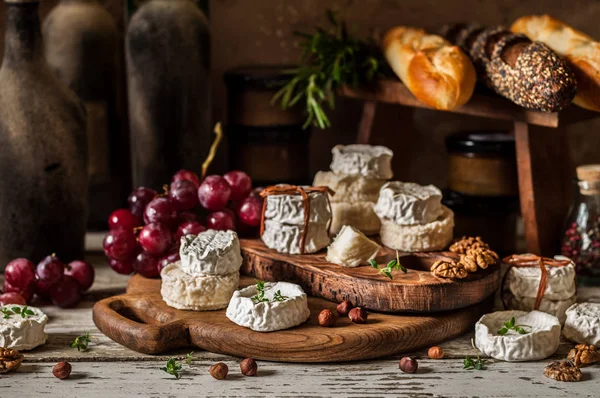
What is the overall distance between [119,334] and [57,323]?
0.19 metres

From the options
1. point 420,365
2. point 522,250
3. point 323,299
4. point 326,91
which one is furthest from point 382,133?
point 420,365

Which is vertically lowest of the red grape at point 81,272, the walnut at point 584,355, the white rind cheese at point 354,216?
the walnut at point 584,355

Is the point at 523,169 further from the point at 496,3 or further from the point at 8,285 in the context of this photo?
the point at 8,285

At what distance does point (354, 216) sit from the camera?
5.46 ft

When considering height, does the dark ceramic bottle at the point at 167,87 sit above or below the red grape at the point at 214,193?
above

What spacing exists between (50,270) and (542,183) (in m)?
0.98

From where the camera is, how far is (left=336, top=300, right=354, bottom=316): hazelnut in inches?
55.3

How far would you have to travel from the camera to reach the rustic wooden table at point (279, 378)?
1207 millimetres

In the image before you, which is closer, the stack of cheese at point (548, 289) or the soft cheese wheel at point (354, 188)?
the stack of cheese at point (548, 289)

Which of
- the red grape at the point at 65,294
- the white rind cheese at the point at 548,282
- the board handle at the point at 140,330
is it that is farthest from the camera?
the red grape at the point at 65,294

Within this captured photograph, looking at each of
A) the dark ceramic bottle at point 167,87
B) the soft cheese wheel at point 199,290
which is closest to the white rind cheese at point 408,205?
the soft cheese wheel at point 199,290

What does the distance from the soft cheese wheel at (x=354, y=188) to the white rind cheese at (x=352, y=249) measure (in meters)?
0.18

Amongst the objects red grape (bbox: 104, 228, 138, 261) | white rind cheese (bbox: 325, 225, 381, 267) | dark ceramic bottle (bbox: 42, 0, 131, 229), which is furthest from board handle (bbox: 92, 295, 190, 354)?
dark ceramic bottle (bbox: 42, 0, 131, 229)

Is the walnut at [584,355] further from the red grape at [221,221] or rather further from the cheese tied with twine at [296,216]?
the red grape at [221,221]
